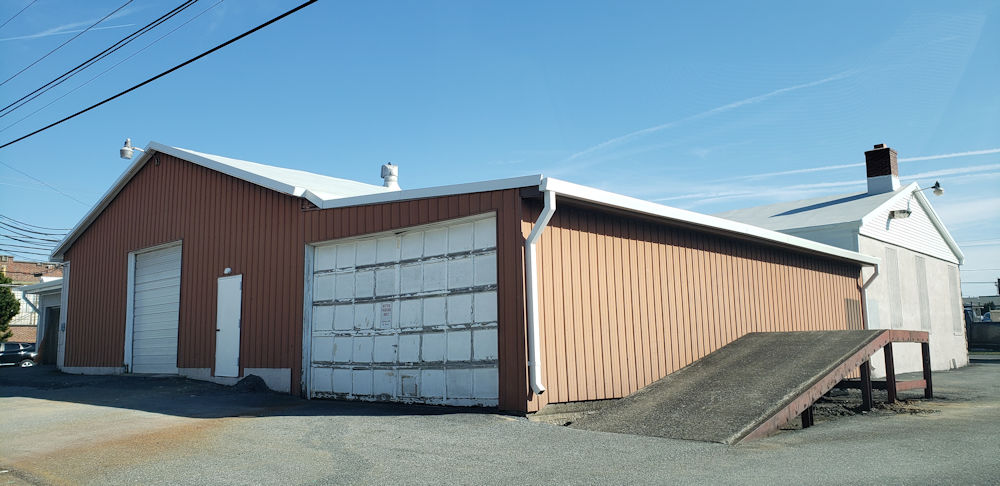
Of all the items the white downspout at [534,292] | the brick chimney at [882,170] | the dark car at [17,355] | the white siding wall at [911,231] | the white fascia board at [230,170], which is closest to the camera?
Answer: the white downspout at [534,292]

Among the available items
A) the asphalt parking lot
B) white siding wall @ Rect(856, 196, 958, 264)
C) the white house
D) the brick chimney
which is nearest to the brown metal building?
the asphalt parking lot

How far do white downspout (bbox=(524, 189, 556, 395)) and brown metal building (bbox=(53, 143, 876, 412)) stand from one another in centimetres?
2

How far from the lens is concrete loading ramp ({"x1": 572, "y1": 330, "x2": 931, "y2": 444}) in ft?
25.0

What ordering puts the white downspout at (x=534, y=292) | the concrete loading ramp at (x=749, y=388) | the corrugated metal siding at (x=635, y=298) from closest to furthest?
the concrete loading ramp at (x=749, y=388) → the white downspout at (x=534, y=292) → the corrugated metal siding at (x=635, y=298)

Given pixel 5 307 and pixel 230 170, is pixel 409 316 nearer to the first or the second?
pixel 230 170

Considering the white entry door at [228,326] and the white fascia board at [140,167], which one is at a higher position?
the white fascia board at [140,167]

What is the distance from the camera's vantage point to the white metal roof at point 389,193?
8958mm

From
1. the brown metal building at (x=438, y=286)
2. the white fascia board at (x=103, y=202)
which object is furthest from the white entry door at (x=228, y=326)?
the white fascia board at (x=103, y=202)

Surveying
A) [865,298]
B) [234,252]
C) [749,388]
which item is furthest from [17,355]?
[865,298]

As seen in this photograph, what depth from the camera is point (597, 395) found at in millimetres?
9352

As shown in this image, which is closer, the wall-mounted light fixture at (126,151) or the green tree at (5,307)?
the wall-mounted light fixture at (126,151)

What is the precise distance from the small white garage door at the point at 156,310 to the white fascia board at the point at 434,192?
5.49m

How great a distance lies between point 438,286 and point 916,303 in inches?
648

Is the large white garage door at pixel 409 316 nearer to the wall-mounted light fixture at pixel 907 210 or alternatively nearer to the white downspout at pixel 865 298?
the white downspout at pixel 865 298
